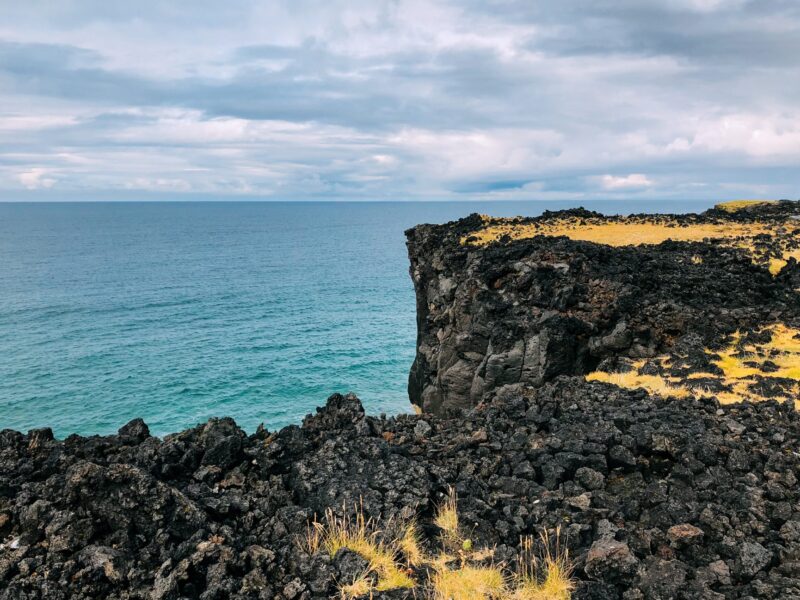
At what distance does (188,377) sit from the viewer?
5950 cm

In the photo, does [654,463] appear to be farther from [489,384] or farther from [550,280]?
[550,280]

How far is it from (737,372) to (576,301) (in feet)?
32.5

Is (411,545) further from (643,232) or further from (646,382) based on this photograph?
(643,232)

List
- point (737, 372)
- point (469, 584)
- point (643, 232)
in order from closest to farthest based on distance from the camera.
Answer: point (469, 584) < point (737, 372) < point (643, 232)

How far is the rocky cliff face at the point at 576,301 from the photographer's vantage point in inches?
1147

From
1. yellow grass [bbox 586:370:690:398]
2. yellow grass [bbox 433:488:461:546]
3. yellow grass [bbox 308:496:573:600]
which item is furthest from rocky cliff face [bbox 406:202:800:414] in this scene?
yellow grass [bbox 308:496:573:600]

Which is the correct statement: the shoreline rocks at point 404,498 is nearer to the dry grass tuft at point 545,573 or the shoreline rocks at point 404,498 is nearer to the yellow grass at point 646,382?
the dry grass tuft at point 545,573

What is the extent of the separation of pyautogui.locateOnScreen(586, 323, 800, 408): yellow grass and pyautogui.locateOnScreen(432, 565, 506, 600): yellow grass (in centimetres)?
1287

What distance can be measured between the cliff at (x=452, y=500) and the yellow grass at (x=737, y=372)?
16cm

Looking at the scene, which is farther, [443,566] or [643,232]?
[643,232]

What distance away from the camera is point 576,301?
103 feet

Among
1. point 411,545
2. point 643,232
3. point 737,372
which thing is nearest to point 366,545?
point 411,545

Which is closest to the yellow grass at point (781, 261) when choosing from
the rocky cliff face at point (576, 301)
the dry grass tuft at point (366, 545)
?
the rocky cliff face at point (576, 301)

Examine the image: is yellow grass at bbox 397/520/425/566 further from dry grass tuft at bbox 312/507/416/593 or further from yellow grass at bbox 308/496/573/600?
dry grass tuft at bbox 312/507/416/593
